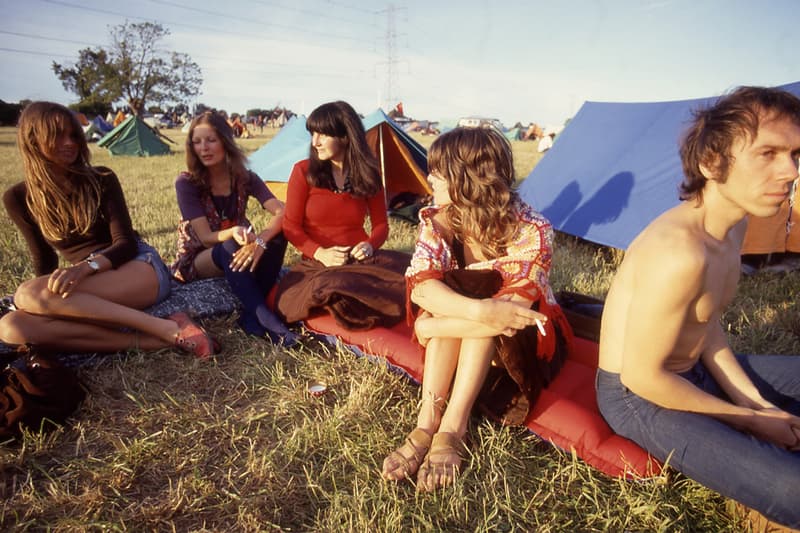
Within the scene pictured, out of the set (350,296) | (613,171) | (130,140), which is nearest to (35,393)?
(350,296)

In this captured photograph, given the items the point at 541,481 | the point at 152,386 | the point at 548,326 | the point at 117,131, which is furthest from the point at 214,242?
the point at 117,131

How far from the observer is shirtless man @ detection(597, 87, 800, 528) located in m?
1.60

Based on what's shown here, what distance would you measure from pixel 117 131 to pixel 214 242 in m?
15.5

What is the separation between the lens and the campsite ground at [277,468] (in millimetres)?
1808

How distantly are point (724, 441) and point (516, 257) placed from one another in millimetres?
1062

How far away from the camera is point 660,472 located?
1.93m

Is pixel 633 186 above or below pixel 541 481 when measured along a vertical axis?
above

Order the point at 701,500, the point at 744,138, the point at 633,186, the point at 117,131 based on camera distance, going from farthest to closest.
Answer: the point at 117,131 < the point at 633,186 < the point at 701,500 < the point at 744,138

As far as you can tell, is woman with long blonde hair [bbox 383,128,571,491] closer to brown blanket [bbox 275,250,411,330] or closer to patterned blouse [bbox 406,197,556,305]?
patterned blouse [bbox 406,197,556,305]

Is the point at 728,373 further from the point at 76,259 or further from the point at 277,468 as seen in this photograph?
the point at 76,259

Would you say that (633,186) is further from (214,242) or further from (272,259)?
(214,242)

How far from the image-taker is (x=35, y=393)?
2262mm

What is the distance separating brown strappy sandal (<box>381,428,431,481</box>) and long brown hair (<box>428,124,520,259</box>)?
94 cm


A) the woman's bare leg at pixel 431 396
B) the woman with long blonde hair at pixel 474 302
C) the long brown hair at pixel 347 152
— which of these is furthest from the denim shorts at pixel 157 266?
the woman's bare leg at pixel 431 396
